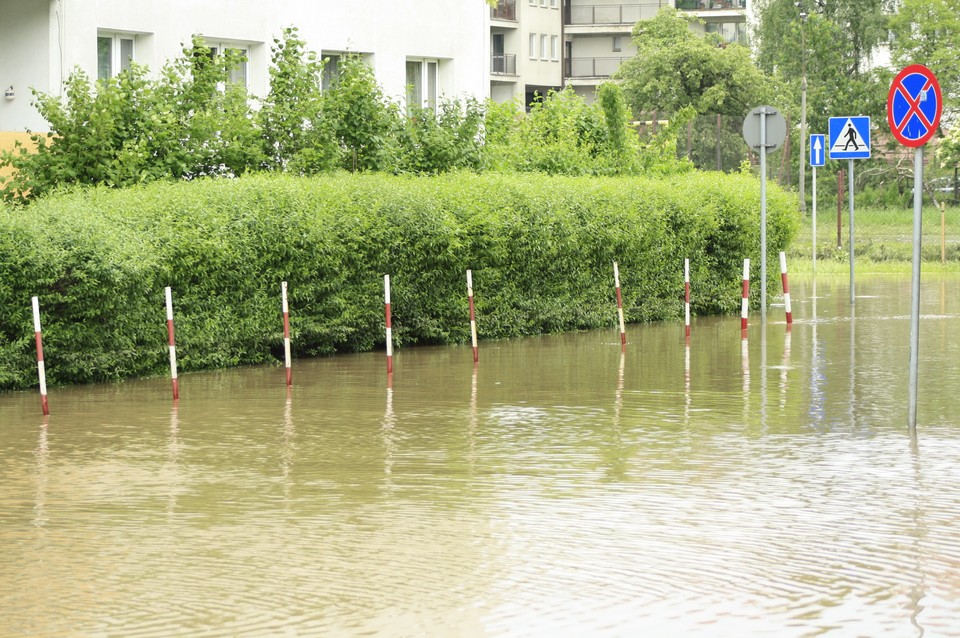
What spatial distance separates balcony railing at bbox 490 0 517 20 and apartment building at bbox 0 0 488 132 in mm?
59930

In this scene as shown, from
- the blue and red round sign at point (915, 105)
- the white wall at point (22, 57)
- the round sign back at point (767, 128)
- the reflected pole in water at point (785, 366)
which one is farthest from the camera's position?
the white wall at point (22, 57)

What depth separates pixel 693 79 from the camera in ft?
273

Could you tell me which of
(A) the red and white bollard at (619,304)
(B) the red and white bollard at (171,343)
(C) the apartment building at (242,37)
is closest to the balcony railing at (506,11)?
(C) the apartment building at (242,37)

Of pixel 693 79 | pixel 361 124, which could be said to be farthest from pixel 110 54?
pixel 693 79

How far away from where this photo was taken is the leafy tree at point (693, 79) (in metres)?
83.1

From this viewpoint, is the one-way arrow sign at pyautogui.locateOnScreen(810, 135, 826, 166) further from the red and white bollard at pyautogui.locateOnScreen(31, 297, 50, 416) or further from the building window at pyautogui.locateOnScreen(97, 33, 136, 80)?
the red and white bollard at pyautogui.locateOnScreen(31, 297, 50, 416)

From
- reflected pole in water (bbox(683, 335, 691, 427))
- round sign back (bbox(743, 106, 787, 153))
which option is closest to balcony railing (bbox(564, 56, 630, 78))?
round sign back (bbox(743, 106, 787, 153))

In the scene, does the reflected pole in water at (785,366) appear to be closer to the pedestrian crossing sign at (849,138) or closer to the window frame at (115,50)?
the pedestrian crossing sign at (849,138)

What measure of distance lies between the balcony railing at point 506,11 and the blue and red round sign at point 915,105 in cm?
8249

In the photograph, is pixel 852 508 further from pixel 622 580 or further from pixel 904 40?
pixel 904 40

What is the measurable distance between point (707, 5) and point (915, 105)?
90.7 m

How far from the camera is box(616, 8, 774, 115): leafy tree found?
3271 inches

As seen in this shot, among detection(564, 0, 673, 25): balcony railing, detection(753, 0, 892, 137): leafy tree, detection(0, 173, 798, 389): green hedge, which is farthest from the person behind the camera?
detection(564, 0, 673, 25): balcony railing

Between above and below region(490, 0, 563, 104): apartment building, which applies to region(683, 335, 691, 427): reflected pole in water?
below
